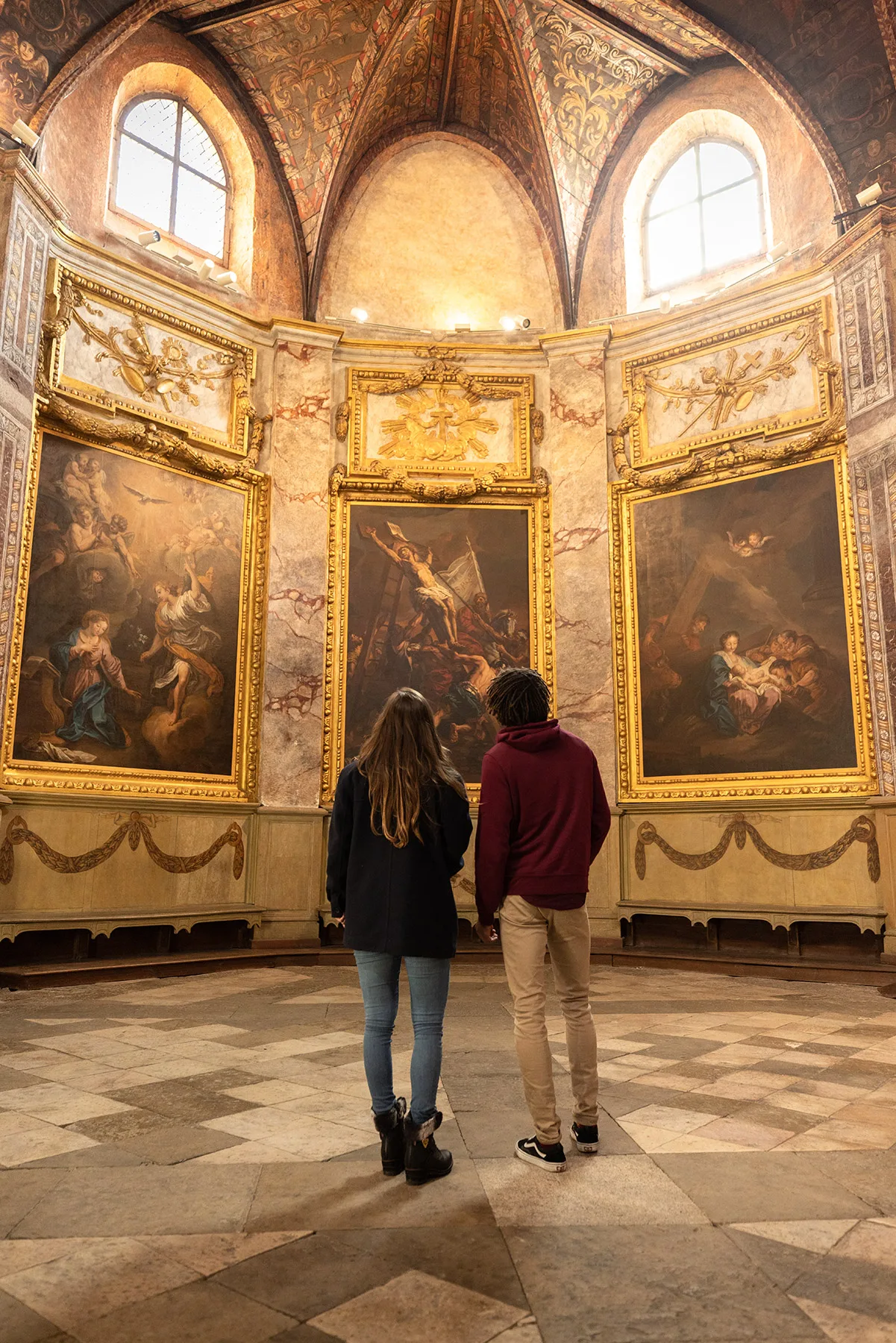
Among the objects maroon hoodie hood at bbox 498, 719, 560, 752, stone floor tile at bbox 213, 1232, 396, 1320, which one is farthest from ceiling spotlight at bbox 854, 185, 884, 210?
stone floor tile at bbox 213, 1232, 396, 1320

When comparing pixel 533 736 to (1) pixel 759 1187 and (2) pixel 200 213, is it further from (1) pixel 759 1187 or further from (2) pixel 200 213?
(2) pixel 200 213

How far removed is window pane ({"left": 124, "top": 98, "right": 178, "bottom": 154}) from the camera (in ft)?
41.4

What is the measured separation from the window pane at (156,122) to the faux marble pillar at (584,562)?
5.82 meters

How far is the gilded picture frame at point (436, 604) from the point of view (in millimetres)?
12438

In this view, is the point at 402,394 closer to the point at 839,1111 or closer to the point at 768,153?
the point at 768,153

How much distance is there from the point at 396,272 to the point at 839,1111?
12.9 meters

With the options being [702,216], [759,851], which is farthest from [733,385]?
[759,851]

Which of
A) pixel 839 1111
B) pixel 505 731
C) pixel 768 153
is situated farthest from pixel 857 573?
pixel 505 731

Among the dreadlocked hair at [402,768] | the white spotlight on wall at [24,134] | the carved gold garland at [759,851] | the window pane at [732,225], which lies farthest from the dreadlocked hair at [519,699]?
the window pane at [732,225]

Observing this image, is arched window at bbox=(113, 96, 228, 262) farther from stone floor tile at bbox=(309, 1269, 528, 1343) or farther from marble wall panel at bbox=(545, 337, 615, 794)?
stone floor tile at bbox=(309, 1269, 528, 1343)

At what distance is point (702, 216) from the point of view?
13.7 m

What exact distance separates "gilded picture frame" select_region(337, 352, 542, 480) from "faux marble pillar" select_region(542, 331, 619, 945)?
451mm

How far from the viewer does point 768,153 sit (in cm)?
1285

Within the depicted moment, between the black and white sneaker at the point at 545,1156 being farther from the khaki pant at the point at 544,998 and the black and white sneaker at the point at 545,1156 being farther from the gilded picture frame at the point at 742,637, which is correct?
the gilded picture frame at the point at 742,637
